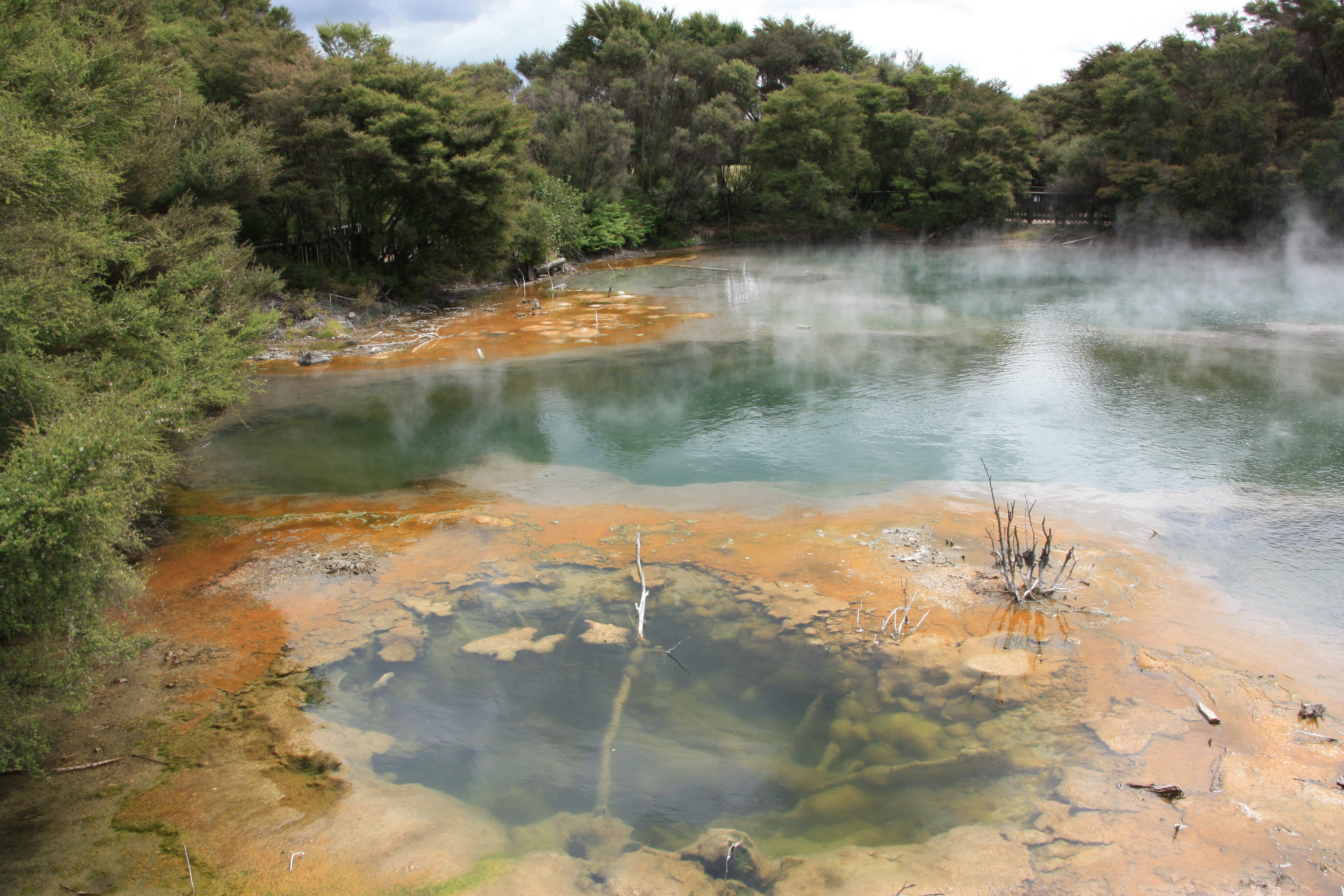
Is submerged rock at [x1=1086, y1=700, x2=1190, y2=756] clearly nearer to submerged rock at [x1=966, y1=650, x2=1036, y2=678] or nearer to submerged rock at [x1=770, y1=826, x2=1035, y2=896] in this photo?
submerged rock at [x1=966, y1=650, x2=1036, y2=678]

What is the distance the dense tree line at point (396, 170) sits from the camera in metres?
5.57

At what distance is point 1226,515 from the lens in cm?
910

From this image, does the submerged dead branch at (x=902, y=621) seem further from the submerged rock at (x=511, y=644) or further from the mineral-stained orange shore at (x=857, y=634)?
the submerged rock at (x=511, y=644)

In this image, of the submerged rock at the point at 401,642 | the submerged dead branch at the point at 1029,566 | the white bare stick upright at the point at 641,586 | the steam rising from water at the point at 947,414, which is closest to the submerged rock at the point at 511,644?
the submerged rock at the point at 401,642

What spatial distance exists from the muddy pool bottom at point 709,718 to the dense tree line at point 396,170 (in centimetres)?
227

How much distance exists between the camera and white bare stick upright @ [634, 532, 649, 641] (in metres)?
6.93

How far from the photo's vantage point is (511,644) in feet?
22.7

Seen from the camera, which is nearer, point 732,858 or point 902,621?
point 732,858

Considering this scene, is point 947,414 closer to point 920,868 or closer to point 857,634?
point 857,634

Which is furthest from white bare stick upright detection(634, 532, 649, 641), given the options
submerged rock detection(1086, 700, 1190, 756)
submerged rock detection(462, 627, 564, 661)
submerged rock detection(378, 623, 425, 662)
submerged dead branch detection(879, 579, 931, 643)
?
submerged rock detection(1086, 700, 1190, 756)

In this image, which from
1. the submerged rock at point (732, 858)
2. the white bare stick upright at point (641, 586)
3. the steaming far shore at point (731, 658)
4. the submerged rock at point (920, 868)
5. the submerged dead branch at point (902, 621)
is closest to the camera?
the submerged rock at point (920, 868)

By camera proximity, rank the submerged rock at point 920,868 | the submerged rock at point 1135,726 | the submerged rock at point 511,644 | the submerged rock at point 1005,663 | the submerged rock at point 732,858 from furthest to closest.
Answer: the submerged rock at point 511,644 < the submerged rock at point 1005,663 < the submerged rock at point 1135,726 < the submerged rock at point 732,858 < the submerged rock at point 920,868

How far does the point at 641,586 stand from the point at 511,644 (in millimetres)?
1423

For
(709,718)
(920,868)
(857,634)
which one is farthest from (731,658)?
(920,868)
